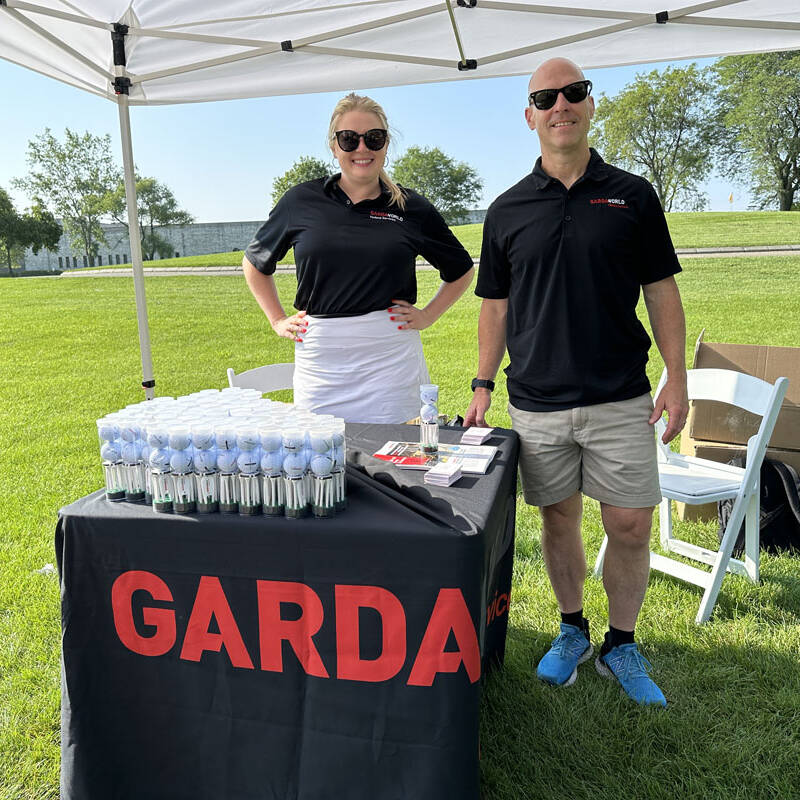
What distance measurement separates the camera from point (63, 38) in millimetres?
3051

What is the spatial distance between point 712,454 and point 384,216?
2.15 meters

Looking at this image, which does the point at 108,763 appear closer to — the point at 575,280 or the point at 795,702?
the point at 575,280

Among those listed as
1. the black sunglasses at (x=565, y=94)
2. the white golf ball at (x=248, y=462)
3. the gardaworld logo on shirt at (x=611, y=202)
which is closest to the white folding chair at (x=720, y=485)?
the gardaworld logo on shirt at (x=611, y=202)

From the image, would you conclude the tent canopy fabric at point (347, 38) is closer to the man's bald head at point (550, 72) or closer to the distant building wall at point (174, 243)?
A: the man's bald head at point (550, 72)

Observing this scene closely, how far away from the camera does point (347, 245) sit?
7.43 ft

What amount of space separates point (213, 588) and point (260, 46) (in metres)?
2.74

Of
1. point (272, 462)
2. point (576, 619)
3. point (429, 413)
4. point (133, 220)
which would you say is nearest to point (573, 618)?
point (576, 619)

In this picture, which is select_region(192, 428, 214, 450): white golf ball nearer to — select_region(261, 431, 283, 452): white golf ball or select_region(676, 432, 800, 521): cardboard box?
select_region(261, 431, 283, 452): white golf ball

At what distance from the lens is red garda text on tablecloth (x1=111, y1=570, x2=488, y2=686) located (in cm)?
135

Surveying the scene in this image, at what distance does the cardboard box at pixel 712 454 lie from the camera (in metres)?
3.25

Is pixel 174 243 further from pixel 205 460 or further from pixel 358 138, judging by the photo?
pixel 205 460

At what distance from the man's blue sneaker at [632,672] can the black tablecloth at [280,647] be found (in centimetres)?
89

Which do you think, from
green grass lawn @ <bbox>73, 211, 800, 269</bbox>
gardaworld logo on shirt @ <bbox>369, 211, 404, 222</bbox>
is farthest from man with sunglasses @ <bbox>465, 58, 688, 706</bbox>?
green grass lawn @ <bbox>73, 211, 800, 269</bbox>

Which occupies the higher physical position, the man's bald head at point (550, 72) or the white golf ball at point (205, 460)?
the man's bald head at point (550, 72)
